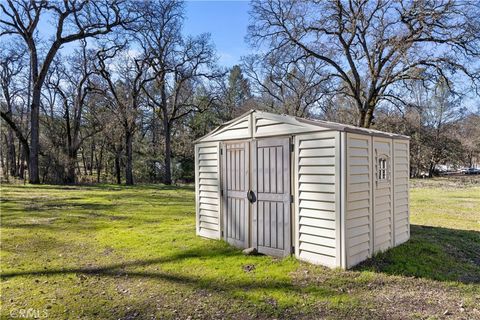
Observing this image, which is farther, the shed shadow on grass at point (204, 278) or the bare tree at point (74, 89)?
the bare tree at point (74, 89)

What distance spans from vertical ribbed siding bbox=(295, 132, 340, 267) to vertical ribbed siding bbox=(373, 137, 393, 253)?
3.36ft

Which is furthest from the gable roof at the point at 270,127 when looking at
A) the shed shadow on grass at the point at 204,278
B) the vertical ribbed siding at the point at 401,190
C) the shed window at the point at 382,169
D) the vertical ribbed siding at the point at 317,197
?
the shed shadow on grass at the point at 204,278

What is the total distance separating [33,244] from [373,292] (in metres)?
6.08

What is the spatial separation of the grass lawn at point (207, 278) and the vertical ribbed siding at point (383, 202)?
248 millimetres

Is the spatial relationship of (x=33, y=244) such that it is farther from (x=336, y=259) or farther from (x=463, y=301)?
(x=463, y=301)

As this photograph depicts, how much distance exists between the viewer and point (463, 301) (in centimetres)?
386

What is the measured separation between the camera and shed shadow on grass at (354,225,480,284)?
4.77 meters

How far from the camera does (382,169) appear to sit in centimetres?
567

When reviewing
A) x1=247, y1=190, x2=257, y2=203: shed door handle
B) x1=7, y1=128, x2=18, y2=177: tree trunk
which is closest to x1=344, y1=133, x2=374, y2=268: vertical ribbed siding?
x1=247, y1=190, x2=257, y2=203: shed door handle

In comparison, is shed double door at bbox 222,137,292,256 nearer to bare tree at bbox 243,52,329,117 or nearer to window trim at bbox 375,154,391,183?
window trim at bbox 375,154,391,183

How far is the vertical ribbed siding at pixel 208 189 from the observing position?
21.8ft

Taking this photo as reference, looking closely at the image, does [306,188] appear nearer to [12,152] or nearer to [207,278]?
[207,278]

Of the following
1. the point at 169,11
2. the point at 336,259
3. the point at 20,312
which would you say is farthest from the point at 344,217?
the point at 169,11

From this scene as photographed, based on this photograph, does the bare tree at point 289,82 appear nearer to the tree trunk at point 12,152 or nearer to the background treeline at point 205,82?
the background treeline at point 205,82
